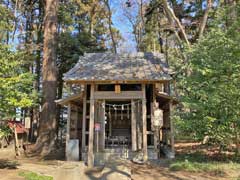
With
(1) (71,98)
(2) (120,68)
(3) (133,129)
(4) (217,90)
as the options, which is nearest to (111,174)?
(3) (133,129)

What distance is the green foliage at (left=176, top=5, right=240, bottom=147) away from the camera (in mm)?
8320

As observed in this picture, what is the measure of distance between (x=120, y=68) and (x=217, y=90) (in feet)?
13.4

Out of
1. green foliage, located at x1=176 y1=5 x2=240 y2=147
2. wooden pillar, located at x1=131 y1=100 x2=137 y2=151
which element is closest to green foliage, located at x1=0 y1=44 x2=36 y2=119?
wooden pillar, located at x1=131 y1=100 x2=137 y2=151

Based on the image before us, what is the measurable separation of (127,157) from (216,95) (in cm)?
418

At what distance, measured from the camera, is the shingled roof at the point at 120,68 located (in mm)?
9602

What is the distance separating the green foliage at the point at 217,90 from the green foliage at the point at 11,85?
16.7ft

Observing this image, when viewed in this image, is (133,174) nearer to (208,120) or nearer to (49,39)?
(208,120)

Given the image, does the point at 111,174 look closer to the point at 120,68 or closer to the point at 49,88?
the point at 120,68

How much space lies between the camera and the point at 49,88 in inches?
520

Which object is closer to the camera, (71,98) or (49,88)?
(71,98)

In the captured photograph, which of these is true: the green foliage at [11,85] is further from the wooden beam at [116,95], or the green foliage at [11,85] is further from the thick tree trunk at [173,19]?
the thick tree trunk at [173,19]

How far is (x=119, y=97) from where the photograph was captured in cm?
1020

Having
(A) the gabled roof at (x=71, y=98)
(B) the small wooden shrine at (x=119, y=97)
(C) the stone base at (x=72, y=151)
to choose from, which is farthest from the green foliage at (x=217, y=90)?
(A) the gabled roof at (x=71, y=98)

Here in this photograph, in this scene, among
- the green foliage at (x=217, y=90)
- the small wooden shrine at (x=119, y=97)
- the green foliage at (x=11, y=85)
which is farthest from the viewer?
the small wooden shrine at (x=119, y=97)
